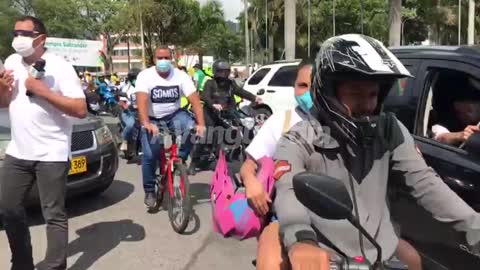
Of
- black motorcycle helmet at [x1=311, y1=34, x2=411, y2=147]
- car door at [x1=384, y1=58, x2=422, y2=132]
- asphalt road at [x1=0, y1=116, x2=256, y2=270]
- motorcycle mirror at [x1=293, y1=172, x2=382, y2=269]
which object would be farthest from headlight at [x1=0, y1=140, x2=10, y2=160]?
motorcycle mirror at [x1=293, y1=172, x2=382, y2=269]

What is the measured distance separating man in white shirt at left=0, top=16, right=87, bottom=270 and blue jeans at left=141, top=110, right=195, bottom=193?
1762mm

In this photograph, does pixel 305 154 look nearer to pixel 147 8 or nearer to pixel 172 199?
pixel 172 199

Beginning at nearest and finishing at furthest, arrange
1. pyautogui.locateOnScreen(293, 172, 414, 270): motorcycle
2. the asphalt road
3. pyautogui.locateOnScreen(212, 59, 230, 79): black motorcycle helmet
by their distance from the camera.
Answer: pyautogui.locateOnScreen(293, 172, 414, 270): motorcycle → the asphalt road → pyautogui.locateOnScreen(212, 59, 230, 79): black motorcycle helmet

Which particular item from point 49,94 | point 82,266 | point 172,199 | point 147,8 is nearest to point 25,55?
point 49,94

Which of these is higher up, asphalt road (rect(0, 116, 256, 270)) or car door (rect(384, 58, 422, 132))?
car door (rect(384, 58, 422, 132))

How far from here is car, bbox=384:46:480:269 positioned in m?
3.18

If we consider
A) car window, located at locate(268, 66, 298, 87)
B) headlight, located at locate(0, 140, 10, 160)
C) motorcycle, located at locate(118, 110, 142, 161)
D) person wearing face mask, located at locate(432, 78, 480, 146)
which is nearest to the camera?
person wearing face mask, located at locate(432, 78, 480, 146)

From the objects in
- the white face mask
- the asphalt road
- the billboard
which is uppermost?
the billboard

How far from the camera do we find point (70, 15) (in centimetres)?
5112

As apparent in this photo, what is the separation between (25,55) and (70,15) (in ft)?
164

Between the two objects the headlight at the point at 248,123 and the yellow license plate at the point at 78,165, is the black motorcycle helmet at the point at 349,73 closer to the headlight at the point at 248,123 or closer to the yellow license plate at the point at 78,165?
the yellow license plate at the point at 78,165

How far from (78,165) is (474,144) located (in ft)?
13.7

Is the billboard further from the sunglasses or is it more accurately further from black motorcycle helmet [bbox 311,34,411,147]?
black motorcycle helmet [bbox 311,34,411,147]

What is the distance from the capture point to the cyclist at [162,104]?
5715 millimetres
